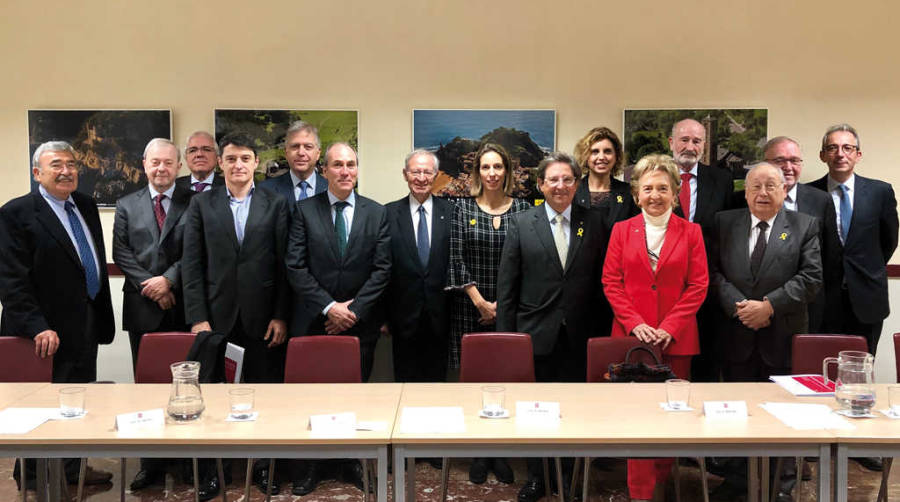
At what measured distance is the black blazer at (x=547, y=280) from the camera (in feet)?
13.3

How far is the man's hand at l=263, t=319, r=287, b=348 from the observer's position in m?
4.29

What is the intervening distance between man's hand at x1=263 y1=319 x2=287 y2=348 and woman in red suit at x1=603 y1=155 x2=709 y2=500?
1.78m

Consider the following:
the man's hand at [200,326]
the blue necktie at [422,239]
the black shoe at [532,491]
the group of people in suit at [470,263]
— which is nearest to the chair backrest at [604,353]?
the group of people in suit at [470,263]

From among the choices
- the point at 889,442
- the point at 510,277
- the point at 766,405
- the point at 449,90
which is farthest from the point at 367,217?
the point at 889,442

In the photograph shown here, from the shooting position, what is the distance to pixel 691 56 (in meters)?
5.26

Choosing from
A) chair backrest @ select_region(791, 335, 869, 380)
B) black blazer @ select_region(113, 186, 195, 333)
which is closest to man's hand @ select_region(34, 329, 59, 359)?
black blazer @ select_region(113, 186, 195, 333)

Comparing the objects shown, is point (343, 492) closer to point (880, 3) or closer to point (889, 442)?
point (889, 442)

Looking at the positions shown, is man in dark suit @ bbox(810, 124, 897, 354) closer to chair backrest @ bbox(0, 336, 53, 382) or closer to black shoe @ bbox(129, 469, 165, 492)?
black shoe @ bbox(129, 469, 165, 492)

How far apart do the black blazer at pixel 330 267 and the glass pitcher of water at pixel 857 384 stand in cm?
234

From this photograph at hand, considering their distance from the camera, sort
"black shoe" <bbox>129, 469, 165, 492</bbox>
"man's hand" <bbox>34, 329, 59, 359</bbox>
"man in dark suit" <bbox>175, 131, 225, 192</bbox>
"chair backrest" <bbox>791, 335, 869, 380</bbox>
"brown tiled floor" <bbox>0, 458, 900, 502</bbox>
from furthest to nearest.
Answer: "man in dark suit" <bbox>175, 131, 225, 192</bbox> → "black shoe" <bbox>129, 469, 165, 492</bbox> → "brown tiled floor" <bbox>0, 458, 900, 502</bbox> → "man's hand" <bbox>34, 329, 59, 359</bbox> → "chair backrest" <bbox>791, 335, 869, 380</bbox>

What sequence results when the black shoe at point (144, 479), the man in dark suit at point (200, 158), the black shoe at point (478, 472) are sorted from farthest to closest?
1. the man in dark suit at point (200, 158)
2. the black shoe at point (478, 472)
3. the black shoe at point (144, 479)

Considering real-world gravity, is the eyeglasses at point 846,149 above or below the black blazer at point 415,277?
above

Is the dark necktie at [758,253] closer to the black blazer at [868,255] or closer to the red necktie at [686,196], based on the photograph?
the red necktie at [686,196]

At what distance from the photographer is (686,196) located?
4617 mm
